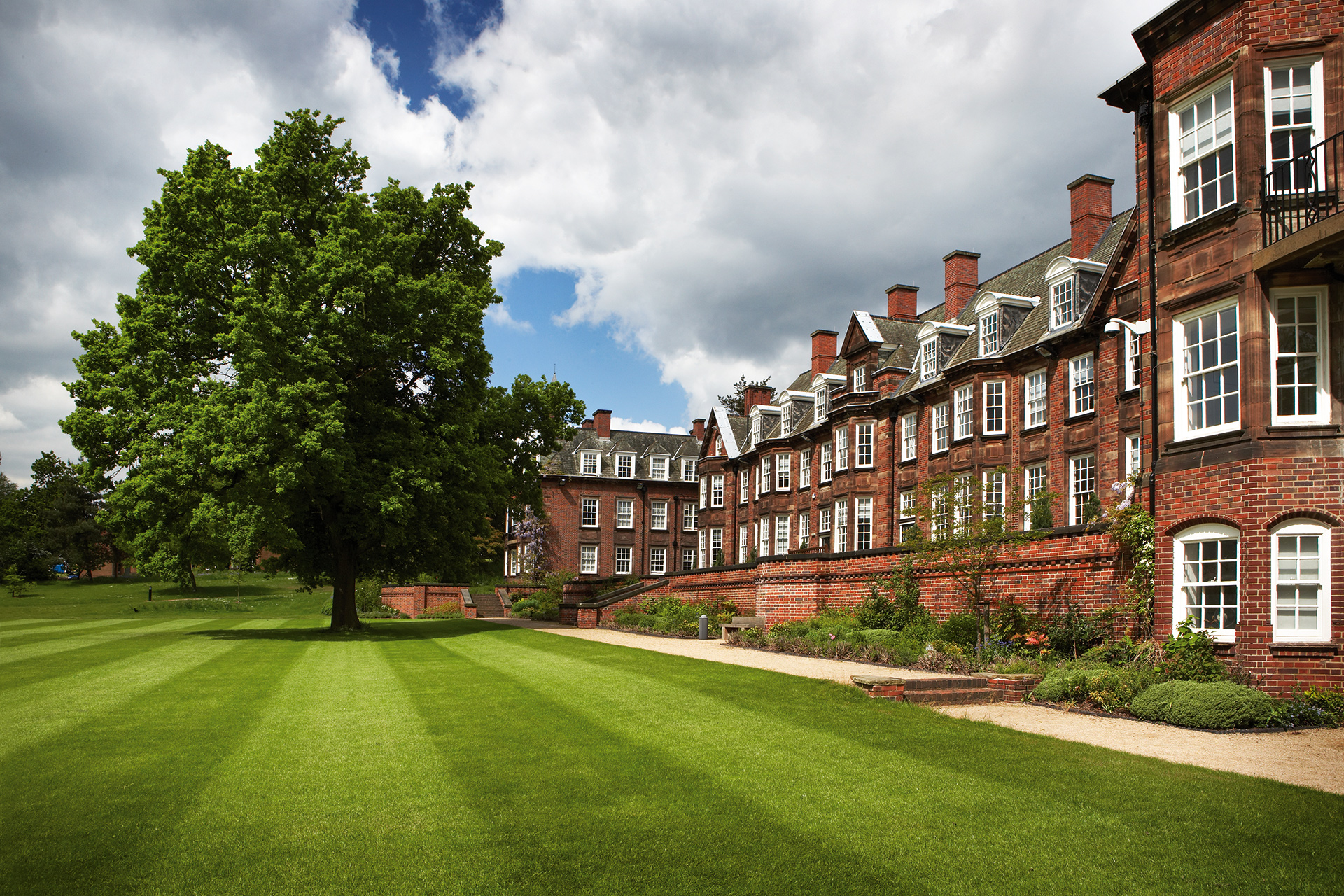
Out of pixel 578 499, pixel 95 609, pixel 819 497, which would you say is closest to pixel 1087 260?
pixel 819 497

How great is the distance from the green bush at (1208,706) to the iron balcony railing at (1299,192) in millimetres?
6296

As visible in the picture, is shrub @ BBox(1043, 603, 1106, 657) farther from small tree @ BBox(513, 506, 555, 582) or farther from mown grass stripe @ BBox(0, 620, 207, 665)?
small tree @ BBox(513, 506, 555, 582)

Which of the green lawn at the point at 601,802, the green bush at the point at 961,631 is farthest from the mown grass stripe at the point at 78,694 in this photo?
the green bush at the point at 961,631

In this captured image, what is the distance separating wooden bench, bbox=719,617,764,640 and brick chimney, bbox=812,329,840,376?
66.3 feet

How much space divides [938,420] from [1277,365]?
19.3 m

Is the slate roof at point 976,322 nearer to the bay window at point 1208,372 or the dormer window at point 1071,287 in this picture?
the dormer window at point 1071,287

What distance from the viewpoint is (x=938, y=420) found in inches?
1267

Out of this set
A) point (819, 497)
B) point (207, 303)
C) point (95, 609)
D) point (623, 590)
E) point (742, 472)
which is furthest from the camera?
point (742, 472)

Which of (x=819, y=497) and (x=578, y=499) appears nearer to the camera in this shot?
(x=819, y=497)

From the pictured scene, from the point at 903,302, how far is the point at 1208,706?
3141 centimetres

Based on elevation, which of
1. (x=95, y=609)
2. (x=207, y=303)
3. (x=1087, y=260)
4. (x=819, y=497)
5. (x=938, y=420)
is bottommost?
(x=95, y=609)

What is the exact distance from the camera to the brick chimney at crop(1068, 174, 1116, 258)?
27484 millimetres

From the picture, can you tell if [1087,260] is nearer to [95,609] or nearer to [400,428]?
[400,428]

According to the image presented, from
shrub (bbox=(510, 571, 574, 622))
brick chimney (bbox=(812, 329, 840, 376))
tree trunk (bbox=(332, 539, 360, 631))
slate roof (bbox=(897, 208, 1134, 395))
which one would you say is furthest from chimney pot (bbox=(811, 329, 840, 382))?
tree trunk (bbox=(332, 539, 360, 631))
